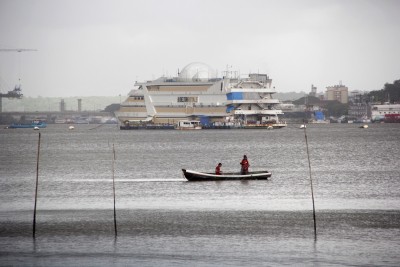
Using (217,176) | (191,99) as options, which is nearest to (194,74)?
(191,99)

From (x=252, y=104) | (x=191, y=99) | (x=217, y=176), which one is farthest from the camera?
(x=191, y=99)

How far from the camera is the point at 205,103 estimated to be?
170625 millimetres

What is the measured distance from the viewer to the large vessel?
166 m

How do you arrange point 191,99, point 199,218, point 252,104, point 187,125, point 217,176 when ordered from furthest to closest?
point 191,99 < point 187,125 < point 252,104 < point 217,176 < point 199,218

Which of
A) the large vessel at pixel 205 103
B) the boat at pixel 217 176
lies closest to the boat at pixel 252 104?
the large vessel at pixel 205 103

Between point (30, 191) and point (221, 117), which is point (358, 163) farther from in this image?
point (221, 117)

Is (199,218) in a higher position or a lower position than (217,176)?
lower

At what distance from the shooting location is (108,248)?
31172mm

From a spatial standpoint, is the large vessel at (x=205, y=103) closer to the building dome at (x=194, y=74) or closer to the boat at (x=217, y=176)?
the building dome at (x=194, y=74)

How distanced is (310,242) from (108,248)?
7.22 metres

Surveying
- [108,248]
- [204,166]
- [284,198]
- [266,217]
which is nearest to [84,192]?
[284,198]

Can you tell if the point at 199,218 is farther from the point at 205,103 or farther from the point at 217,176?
the point at 205,103

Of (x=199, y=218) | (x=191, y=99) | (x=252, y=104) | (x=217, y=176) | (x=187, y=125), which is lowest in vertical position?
(x=199, y=218)

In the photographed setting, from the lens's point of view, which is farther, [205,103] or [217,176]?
[205,103]
